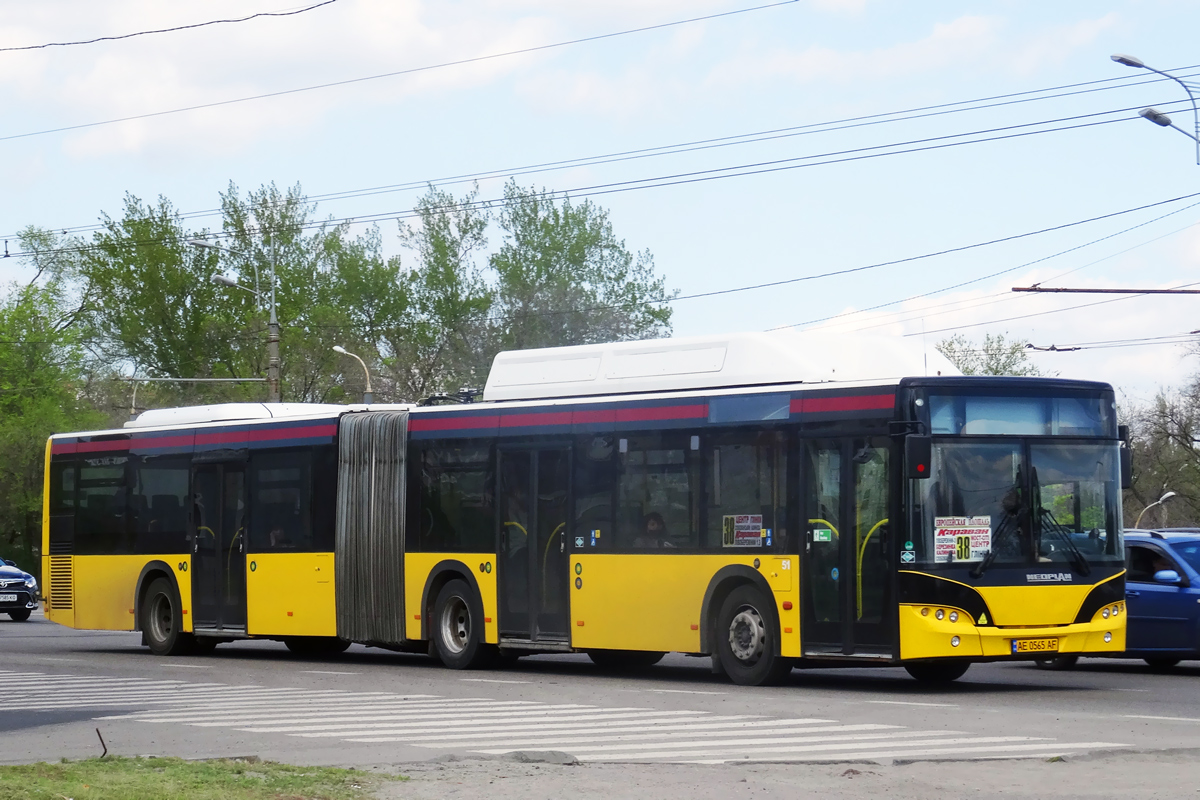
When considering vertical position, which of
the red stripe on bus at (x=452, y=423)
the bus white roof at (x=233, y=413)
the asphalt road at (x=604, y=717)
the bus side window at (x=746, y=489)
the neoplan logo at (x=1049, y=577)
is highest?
the bus white roof at (x=233, y=413)

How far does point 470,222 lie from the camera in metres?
67.1

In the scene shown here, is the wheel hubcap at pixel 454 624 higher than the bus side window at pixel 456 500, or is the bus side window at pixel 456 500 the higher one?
the bus side window at pixel 456 500

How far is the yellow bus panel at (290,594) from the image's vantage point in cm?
2175

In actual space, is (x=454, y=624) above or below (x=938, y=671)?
above

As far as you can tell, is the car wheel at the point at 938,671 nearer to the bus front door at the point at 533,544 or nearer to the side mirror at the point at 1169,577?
the side mirror at the point at 1169,577

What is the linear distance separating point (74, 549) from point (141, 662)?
3.82 metres

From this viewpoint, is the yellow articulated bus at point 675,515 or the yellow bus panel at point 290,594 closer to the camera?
the yellow articulated bus at point 675,515

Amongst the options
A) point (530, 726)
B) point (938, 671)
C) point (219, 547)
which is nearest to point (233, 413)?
point (219, 547)

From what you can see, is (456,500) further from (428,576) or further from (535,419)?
(535,419)

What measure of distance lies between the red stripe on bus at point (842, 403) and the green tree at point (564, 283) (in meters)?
45.4

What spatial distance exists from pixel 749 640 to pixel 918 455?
8.89ft

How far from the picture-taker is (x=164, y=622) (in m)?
24.4

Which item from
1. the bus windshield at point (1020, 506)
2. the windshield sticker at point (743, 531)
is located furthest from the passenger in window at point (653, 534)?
the bus windshield at point (1020, 506)

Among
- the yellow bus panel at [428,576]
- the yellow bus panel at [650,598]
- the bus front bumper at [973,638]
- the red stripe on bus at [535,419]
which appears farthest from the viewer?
the yellow bus panel at [428,576]
